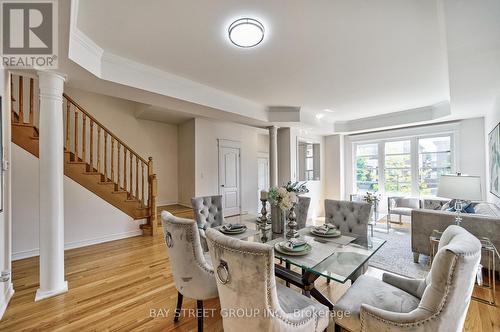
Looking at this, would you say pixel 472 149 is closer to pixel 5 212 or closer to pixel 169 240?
pixel 169 240

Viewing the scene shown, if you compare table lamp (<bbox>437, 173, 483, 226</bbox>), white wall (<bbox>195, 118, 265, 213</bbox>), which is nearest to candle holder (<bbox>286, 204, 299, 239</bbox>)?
table lamp (<bbox>437, 173, 483, 226</bbox>)

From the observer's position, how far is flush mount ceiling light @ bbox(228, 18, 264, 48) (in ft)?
6.25

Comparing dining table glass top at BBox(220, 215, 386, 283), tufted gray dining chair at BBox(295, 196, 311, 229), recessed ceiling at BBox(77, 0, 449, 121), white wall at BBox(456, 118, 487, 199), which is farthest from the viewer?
white wall at BBox(456, 118, 487, 199)

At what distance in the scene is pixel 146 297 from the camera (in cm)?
223

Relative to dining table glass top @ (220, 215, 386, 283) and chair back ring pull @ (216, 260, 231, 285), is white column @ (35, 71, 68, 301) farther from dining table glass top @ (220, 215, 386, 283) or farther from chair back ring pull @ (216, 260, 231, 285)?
chair back ring pull @ (216, 260, 231, 285)

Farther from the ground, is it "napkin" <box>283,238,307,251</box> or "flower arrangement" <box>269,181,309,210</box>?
"flower arrangement" <box>269,181,309,210</box>

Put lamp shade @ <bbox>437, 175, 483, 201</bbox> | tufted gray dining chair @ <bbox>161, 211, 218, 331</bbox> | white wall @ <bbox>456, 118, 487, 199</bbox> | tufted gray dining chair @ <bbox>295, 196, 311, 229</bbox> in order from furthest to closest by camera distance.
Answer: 1. white wall @ <bbox>456, 118, 487, 199</bbox>
2. tufted gray dining chair @ <bbox>295, 196, 311, 229</bbox>
3. lamp shade @ <bbox>437, 175, 483, 201</bbox>
4. tufted gray dining chair @ <bbox>161, 211, 218, 331</bbox>

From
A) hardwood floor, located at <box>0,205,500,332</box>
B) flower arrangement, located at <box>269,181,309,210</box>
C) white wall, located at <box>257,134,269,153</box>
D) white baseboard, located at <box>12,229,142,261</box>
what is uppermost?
white wall, located at <box>257,134,269,153</box>

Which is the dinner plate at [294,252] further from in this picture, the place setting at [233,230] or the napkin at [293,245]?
the place setting at [233,230]

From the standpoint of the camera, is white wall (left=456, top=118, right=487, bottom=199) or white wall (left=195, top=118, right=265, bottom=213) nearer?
white wall (left=456, top=118, right=487, bottom=199)

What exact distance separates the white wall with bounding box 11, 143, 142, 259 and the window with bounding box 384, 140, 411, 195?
631 centimetres

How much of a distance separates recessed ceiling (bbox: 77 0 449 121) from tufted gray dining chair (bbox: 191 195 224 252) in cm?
173

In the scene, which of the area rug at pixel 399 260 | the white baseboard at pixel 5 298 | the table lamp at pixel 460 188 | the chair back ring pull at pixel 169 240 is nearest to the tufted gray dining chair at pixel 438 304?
the chair back ring pull at pixel 169 240

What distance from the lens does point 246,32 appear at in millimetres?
1981
